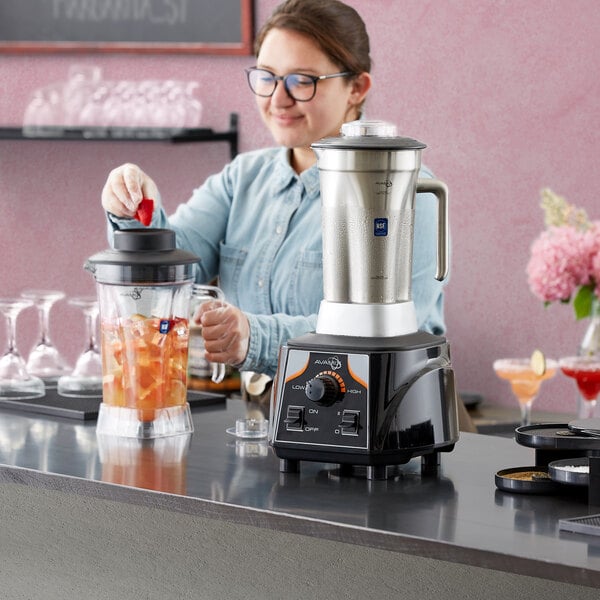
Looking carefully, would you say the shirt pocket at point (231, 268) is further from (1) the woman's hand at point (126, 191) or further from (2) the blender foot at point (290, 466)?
(2) the blender foot at point (290, 466)

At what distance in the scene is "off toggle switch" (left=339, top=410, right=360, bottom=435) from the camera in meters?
1.57

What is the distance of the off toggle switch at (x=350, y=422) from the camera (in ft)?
5.15

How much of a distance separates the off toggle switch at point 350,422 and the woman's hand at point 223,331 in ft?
1.40

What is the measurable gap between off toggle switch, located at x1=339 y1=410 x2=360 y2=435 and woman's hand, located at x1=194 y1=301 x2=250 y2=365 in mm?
426

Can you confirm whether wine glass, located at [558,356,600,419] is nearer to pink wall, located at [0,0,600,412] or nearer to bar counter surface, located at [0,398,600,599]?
pink wall, located at [0,0,600,412]

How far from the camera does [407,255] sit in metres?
1.68

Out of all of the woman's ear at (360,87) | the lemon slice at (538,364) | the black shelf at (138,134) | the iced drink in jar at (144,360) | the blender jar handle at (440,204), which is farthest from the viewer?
the black shelf at (138,134)

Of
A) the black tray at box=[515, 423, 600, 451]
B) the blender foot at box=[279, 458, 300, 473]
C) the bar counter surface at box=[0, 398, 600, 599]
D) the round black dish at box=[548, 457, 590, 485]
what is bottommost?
the bar counter surface at box=[0, 398, 600, 599]

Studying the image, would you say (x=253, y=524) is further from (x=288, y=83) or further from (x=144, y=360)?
(x=288, y=83)

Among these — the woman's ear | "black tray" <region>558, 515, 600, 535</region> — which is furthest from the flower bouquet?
"black tray" <region>558, 515, 600, 535</region>

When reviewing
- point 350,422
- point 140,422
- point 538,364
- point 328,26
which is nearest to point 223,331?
point 140,422

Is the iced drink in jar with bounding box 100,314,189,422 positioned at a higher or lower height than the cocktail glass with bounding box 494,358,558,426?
higher

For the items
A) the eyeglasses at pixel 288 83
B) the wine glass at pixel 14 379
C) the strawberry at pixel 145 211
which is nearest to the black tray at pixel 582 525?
the strawberry at pixel 145 211

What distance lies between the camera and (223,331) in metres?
1.97
